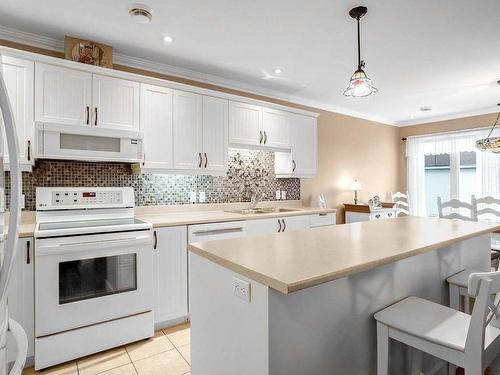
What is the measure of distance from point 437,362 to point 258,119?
2.80 m

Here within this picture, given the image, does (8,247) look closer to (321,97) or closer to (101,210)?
(101,210)

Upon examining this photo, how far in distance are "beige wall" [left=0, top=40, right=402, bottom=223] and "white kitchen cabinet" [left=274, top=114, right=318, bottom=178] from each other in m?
0.44

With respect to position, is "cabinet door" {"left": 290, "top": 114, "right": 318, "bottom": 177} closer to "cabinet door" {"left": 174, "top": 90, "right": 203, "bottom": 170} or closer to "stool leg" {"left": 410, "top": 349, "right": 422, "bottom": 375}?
"cabinet door" {"left": 174, "top": 90, "right": 203, "bottom": 170}

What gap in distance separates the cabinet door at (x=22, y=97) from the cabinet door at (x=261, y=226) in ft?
6.39

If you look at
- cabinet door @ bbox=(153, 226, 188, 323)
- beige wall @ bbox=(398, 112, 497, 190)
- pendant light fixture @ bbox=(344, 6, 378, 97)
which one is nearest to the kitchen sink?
cabinet door @ bbox=(153, 226, 188, 323)

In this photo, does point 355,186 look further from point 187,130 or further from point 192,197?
point 187,130

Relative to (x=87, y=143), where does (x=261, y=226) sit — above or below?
below

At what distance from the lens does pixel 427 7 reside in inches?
86.1

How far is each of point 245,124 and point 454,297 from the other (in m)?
2.54

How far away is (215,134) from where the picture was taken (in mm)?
3244

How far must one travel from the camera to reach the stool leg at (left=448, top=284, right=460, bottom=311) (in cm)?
189

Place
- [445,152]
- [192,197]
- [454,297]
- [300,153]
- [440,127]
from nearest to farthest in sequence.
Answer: [454,297]
[192,197]
[300,153]
[445,152]
[440,127]

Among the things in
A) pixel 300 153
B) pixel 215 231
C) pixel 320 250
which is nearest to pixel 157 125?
pixel 215 231

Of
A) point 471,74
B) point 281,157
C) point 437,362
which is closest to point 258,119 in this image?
point 281,157
